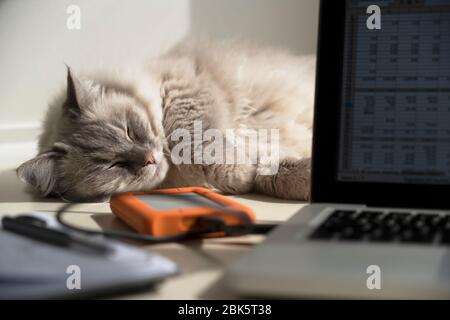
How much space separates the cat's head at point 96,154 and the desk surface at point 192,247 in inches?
2.9

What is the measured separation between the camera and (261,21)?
2146 mm

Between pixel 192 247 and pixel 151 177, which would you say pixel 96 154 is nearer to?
pixel 151 177

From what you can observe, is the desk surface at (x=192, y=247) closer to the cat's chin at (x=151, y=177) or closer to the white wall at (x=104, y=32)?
the cat's chin at (x=151, y=177)

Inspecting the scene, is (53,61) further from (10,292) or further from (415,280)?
(415,280)

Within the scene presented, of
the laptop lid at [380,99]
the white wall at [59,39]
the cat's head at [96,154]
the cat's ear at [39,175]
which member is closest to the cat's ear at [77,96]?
the cat's head at [96,154]

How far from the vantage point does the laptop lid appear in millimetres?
822

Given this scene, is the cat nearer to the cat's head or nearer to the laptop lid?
the cat's head

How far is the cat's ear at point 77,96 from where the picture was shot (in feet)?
4.53

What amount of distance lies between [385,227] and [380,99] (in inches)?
8.8

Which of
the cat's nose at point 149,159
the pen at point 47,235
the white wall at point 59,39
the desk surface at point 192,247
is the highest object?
the white wall at point 59,39

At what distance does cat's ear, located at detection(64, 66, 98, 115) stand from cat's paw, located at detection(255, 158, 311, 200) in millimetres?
469

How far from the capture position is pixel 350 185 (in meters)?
0.83

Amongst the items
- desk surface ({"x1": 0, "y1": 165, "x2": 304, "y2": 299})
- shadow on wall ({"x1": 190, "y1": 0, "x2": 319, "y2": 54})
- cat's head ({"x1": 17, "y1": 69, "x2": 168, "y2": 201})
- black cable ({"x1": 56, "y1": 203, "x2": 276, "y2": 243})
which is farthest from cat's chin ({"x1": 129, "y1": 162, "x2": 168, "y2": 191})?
shadow on wall ({"x1": 190, "y1": 0, "x2": 319, "y2": 54})
